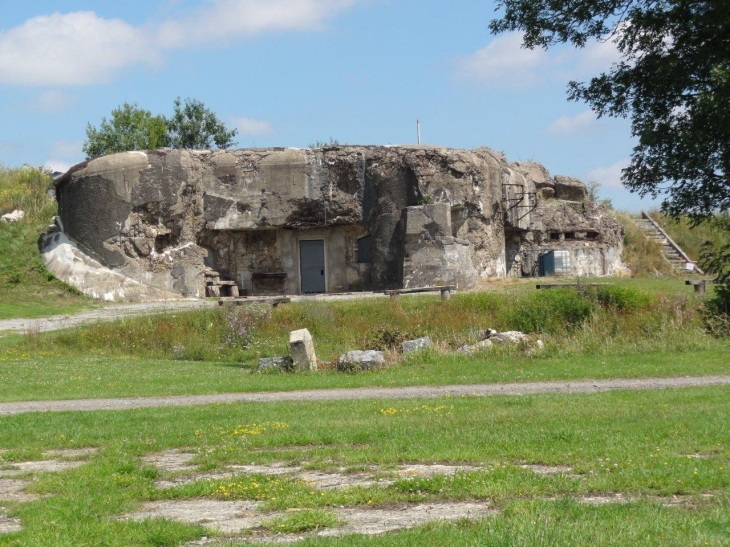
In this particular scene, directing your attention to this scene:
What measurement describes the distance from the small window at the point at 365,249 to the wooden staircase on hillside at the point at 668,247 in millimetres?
17162

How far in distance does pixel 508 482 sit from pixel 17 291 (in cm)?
3068

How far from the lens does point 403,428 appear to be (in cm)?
1004

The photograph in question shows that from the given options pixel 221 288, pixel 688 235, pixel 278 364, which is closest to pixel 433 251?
pixel 221 288

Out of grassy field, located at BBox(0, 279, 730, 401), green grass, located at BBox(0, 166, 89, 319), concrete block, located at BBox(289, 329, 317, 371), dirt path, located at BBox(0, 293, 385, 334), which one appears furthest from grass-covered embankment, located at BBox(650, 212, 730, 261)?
concrete block, located at BBox(289, 329, 317, 371)

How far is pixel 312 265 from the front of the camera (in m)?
39.8

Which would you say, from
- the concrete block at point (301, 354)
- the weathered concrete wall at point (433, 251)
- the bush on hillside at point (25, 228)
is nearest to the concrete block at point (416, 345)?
the concrete block at point (301, 354)

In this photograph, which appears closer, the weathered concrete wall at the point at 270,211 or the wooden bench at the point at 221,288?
the weathered concrete wall at the point at 270,211

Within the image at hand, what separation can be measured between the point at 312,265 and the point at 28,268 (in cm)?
1134

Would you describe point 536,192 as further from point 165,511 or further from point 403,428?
point 165,511

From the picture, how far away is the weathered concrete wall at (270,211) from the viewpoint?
3672 cm

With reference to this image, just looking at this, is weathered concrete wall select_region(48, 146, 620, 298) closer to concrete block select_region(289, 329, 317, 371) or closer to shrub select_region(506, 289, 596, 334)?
shrub select_region(506, 289, 596, 334)

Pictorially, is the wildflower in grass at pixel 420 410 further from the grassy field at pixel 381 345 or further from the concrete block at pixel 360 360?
the concrete block at pixel 360 360

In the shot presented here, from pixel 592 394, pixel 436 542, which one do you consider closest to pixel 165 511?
pixel 436 542

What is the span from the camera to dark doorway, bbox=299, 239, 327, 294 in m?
39.5
